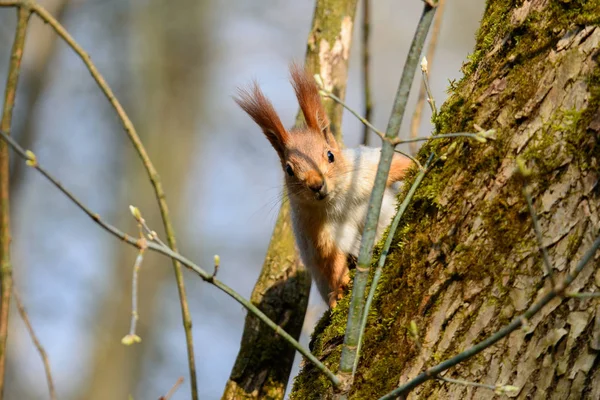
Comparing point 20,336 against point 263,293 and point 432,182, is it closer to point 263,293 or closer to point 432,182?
point 263,293

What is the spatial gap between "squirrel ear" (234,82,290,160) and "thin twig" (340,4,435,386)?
1.53 metres

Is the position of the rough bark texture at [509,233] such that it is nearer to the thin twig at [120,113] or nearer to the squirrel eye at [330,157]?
the thin twig at [120,113]

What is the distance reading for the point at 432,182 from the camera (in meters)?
1.91

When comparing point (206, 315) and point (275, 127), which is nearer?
point (275, 127)

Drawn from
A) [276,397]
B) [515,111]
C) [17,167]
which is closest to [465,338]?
[515,111]

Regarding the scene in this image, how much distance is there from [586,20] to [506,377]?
0.85 m

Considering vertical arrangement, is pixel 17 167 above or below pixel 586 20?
above

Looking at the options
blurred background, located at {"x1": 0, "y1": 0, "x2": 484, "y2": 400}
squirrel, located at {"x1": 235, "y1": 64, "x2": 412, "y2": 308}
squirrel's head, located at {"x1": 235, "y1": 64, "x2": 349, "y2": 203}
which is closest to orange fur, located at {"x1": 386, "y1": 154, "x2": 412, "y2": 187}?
squirrel, located at {"x1": 235, "y1": 64, "x2": 412, "y2": 308}

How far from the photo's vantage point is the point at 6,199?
4.28ft

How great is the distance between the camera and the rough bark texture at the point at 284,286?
3029mm

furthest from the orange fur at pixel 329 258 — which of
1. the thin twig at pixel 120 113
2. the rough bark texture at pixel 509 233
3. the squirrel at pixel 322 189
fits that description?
the thin twig at pixel 120 113

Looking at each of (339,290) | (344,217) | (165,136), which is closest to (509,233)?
(339,290)

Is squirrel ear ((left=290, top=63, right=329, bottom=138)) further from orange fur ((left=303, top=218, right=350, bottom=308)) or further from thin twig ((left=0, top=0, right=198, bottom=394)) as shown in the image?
thin twig ((left=0, top=0, right=198, bottom=394))

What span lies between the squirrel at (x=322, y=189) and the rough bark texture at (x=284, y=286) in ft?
0.29
